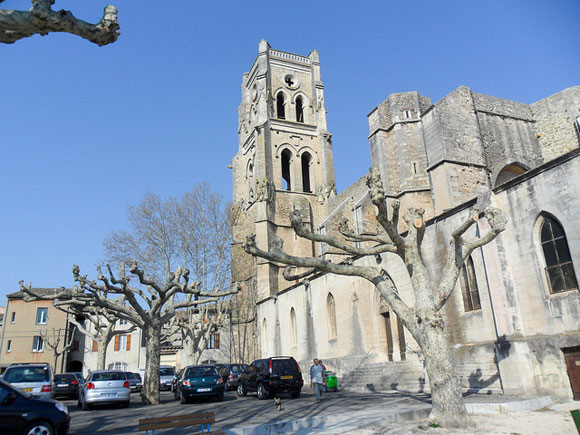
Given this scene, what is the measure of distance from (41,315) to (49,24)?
140 ft

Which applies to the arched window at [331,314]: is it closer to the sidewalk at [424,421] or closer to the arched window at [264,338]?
the arched window at [264,338]

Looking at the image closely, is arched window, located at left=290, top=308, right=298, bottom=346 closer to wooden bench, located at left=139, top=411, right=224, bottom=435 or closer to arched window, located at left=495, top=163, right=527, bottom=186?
arched window, located at left=495, top=163, right=527, bottom=186

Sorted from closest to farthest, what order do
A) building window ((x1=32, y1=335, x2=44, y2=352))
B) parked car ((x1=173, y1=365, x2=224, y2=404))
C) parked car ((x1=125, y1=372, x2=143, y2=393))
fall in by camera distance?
parked car ((x1=173, y1=365, x2=224, y2=404)) → parked car ((x1=125, y1=372, x2=143, y2=393)) → building window ((x1=32, y1=335, x2=44, y2=352))

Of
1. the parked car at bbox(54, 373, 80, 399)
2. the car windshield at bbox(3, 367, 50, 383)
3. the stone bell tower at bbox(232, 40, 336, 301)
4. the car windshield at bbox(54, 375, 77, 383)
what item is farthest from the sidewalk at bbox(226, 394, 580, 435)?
the stone bell tower at bbox(232, 40, 336, 301)

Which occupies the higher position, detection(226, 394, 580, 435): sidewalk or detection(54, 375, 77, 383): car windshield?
detection(54, 375, 77, 383): car windshield

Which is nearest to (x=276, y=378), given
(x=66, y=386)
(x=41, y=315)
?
(x=66, y=386)

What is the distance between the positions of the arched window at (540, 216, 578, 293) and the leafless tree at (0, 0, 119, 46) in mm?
12068

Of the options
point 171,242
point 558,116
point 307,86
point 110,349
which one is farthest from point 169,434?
point 307,86

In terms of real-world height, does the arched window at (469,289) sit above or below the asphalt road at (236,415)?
above

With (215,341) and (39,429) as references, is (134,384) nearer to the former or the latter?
(215,341)

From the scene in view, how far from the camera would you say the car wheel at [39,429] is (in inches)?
290

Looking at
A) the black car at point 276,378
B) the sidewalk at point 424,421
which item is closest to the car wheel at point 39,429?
the sidewalk at point 424,421

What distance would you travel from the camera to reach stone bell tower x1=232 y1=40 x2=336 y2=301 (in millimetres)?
36625

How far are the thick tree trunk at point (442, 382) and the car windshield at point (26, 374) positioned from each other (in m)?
10.4
